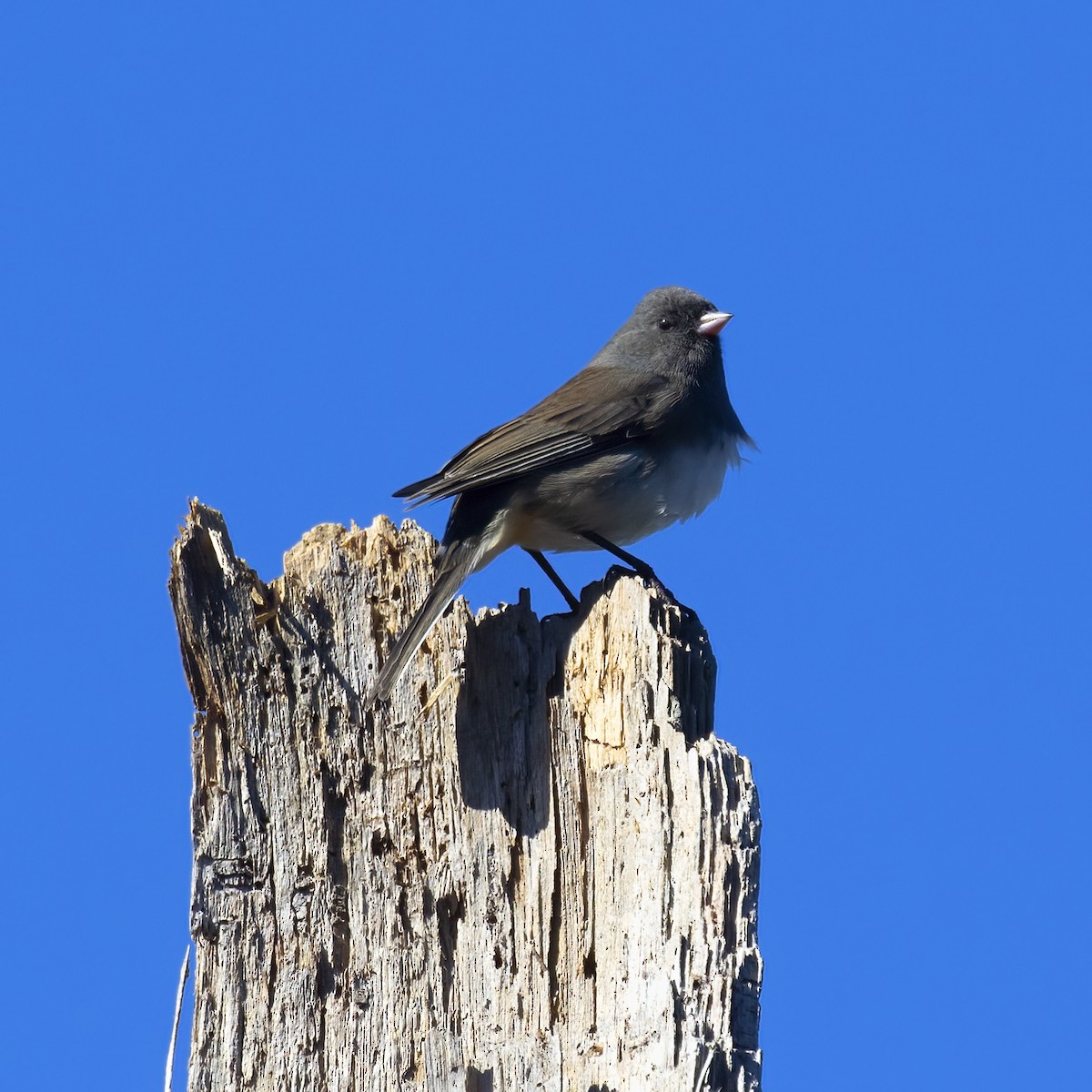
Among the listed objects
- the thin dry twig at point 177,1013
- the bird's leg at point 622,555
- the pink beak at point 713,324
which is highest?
the pink beak at point 713,324

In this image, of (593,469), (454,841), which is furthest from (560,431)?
(454,841)

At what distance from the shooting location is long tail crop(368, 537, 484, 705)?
4.75 metres

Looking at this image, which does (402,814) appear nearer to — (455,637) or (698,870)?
(455,637)

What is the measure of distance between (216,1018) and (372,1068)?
0.54 m

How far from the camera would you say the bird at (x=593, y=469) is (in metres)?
5.71

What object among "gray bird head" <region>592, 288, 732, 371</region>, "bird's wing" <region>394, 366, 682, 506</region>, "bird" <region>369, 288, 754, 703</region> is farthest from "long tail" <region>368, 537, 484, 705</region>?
"gray bird head" <region>592, 288, 732, 371</region>

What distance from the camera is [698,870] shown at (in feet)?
13.4

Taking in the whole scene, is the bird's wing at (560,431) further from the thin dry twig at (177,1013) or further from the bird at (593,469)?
the thin dry twig at (177,1013)

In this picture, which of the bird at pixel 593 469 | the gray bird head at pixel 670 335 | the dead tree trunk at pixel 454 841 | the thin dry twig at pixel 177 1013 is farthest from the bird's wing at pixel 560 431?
the thin dry twig at pixel 177 1013

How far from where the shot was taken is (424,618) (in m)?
4.86

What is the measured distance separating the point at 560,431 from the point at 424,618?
1420 millimetres

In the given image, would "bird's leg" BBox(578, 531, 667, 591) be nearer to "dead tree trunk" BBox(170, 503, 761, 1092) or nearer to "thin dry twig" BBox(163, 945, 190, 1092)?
"dead tree trunk" BBox(170, 503, 761, 1092)

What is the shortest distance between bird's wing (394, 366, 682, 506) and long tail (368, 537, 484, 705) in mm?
430

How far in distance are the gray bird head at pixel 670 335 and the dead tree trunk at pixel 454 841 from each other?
6.50 feet
